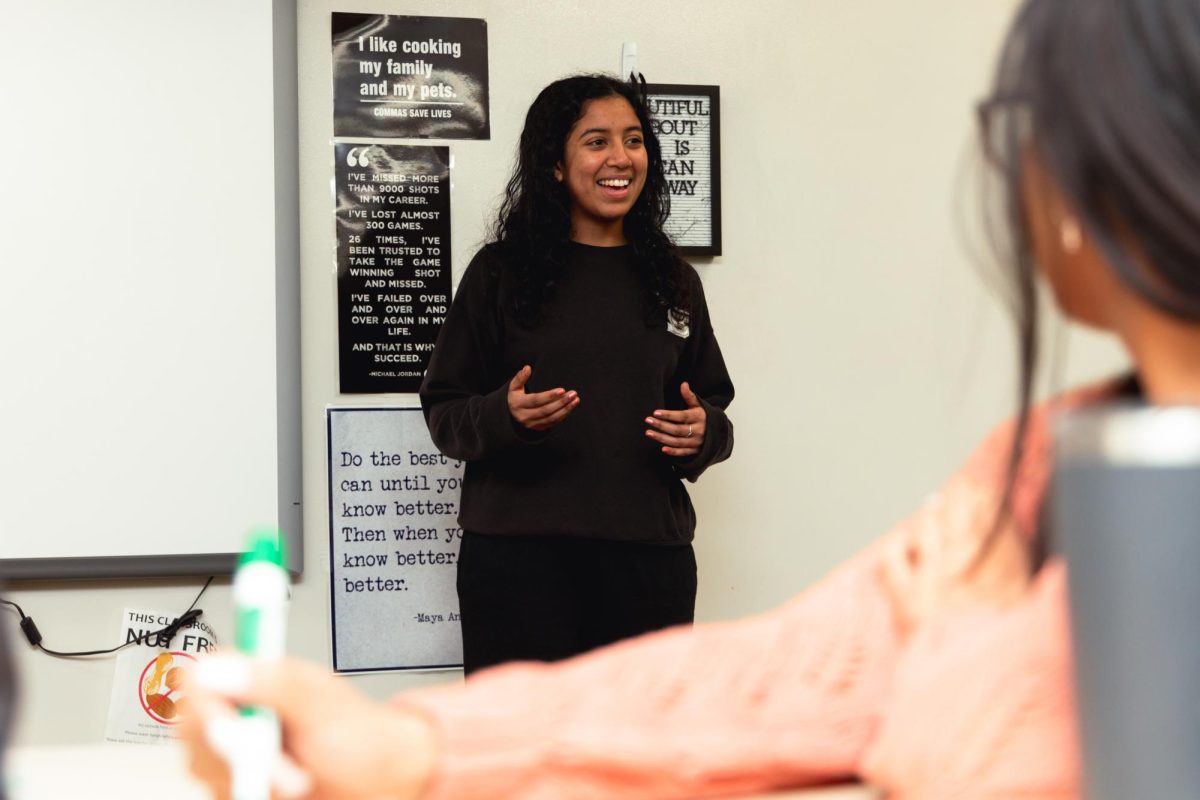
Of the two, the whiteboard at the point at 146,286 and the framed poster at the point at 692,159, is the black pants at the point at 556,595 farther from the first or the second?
the framed poster at the point at 692,159

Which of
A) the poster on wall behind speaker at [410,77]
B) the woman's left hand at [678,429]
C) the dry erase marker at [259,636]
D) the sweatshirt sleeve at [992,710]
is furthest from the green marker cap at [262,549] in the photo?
the poster on wall behind speaker at [410,77]

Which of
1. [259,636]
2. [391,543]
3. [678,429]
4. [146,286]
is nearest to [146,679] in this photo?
[391,543]

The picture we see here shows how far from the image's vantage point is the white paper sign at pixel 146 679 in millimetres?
A: 2557

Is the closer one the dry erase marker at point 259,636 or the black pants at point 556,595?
the dry erase marker at point 259,636

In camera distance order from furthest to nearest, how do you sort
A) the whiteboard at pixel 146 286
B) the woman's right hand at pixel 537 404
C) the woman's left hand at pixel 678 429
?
the whiteboard at pixel 146 286
the woman's left hand at pixel 678 429
the woman's right hand at pixel 537 404

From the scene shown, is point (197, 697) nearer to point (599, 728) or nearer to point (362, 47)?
point (599, 728)

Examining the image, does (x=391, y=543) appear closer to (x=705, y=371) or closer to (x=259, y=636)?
(x=705, y=371)

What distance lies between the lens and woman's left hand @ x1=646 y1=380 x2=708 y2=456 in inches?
86.3

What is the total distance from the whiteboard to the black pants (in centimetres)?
58

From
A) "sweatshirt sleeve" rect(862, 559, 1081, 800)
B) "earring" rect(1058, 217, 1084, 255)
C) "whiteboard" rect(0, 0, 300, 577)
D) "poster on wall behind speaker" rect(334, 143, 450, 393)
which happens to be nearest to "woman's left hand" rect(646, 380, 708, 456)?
"poster on wall behind speaker" rect(334, 143, 450, 393)

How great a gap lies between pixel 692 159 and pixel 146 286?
118 centimetres

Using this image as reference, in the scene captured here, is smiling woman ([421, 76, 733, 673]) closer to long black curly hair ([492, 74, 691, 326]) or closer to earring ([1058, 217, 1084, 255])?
long black curly hair ([492, 74, 691, 326])

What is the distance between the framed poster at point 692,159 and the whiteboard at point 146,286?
80cm

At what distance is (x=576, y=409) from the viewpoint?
2238 millimetres
